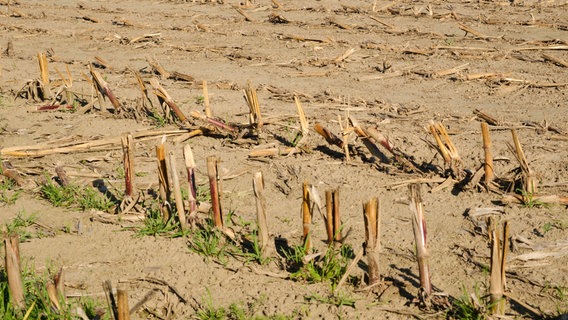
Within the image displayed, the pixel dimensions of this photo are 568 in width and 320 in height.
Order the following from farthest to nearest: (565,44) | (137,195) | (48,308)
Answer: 1. (565,44)
2. (137,195)
3. (48,308)

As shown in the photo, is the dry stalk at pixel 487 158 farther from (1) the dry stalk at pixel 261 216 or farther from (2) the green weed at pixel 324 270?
(1) the dry stalk at pixel 261 216

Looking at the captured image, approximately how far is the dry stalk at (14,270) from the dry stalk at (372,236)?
61.8 inches

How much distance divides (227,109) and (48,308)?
125 inches

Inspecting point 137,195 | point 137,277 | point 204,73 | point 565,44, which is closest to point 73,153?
point 137,195

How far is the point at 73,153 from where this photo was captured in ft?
17.7

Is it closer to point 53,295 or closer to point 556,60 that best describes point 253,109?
point 53,295

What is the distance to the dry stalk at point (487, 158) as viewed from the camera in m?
4.50

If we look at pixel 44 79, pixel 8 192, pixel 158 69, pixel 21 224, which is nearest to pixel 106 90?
pixel 44 79

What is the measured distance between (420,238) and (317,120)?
2.60m

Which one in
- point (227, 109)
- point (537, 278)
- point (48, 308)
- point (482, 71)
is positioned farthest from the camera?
point (482, 71)

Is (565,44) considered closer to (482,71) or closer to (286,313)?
(482,71)

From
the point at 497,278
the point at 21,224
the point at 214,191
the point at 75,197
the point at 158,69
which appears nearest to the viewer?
the point at 497,278

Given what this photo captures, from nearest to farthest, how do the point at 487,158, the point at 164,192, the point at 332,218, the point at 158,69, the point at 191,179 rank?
the point at 332,218 → the point at 191,179 → the point at 164,192 → the point at 487,158 → the point at 158,69

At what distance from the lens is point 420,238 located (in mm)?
3412
